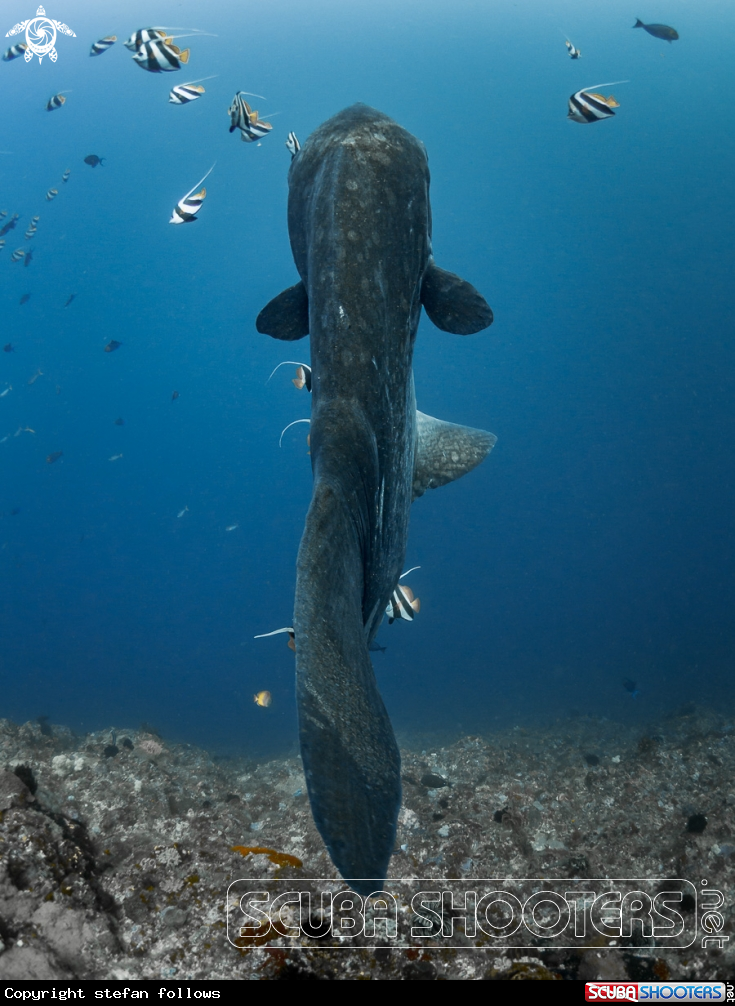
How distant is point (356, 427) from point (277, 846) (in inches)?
213

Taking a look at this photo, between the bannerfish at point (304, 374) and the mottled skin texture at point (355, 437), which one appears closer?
the mottled skin texture at point (355, 437)

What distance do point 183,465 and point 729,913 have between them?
→ 8402 cm

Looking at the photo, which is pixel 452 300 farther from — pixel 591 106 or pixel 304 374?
pixel 591 106

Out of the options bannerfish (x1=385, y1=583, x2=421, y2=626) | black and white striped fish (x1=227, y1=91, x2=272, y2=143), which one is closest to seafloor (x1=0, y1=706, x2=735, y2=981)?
bannerfish (x1=385, y1=583, x2=421, y2=626)

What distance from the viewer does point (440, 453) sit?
349cm

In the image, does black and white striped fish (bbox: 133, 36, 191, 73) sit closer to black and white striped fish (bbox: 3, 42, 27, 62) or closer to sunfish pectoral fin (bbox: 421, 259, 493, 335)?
black and white striped fish (bbox: 3, 42, 27, 62)

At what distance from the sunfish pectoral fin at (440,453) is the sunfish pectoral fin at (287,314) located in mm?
1010

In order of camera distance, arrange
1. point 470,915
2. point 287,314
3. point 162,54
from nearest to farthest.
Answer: point 287,314
point 470,915
point 162,54

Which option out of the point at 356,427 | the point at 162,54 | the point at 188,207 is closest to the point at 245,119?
the point at 162,54

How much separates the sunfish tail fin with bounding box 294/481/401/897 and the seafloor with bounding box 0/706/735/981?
10.7 ft

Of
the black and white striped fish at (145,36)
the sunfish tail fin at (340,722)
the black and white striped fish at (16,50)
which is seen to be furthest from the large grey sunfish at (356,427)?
the black and white striped fish at (16,50)

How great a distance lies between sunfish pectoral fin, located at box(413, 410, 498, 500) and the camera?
3.41 m

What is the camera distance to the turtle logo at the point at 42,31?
2308 cm

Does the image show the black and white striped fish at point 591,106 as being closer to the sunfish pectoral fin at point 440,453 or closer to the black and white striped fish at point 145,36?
the black and white striped fish at point 145,36
